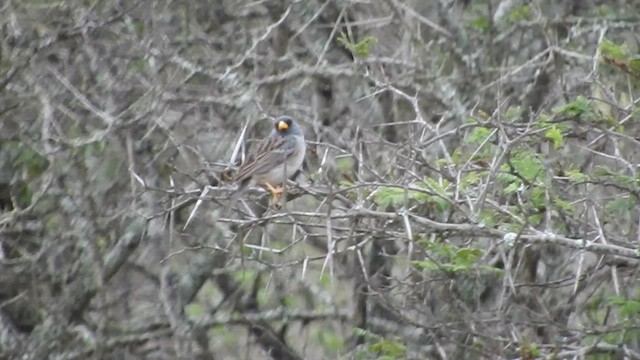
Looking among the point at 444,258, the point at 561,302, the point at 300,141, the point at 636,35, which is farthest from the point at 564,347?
the point at 636,35

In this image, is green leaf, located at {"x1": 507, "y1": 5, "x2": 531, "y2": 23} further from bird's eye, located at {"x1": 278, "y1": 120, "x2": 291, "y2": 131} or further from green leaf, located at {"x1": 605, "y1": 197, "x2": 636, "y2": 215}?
green leaf, located at {"x1": 605, "y1": 197, "x2": 636, "y2": 215}

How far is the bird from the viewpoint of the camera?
24.9 feet

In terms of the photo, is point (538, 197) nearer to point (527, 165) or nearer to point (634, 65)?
point (527, 165)

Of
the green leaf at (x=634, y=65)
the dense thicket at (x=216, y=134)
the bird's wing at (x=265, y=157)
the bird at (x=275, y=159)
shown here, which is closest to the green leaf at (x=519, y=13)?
the dense thicket at (x=216, y=134)

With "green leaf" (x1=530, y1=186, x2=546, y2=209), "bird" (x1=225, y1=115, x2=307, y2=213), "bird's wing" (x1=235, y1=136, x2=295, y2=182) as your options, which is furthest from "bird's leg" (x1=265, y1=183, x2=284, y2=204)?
"green leaf" (x1=530, y1=186, x2=546, y2=209)

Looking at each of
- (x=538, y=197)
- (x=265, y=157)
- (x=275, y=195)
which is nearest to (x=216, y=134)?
(x=265, y=157)

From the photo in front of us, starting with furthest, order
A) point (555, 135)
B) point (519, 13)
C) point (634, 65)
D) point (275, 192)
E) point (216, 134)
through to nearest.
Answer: point (216, 134), point (519, 13), point (275, 192), point (634, 65), point (555, 135)

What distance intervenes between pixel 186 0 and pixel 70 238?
1.75 metres

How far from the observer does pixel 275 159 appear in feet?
26.2

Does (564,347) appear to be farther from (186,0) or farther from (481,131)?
(186,0)

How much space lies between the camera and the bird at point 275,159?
7590mm

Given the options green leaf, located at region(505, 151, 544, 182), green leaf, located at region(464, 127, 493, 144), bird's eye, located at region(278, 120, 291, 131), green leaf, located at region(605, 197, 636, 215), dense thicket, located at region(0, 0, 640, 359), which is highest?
green leaf, located at region(505, 151, 544, 182)

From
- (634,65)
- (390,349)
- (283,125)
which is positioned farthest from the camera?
(283,125)

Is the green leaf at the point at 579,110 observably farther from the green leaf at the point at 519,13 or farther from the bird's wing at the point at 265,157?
the green leaf at the point at 519,13
